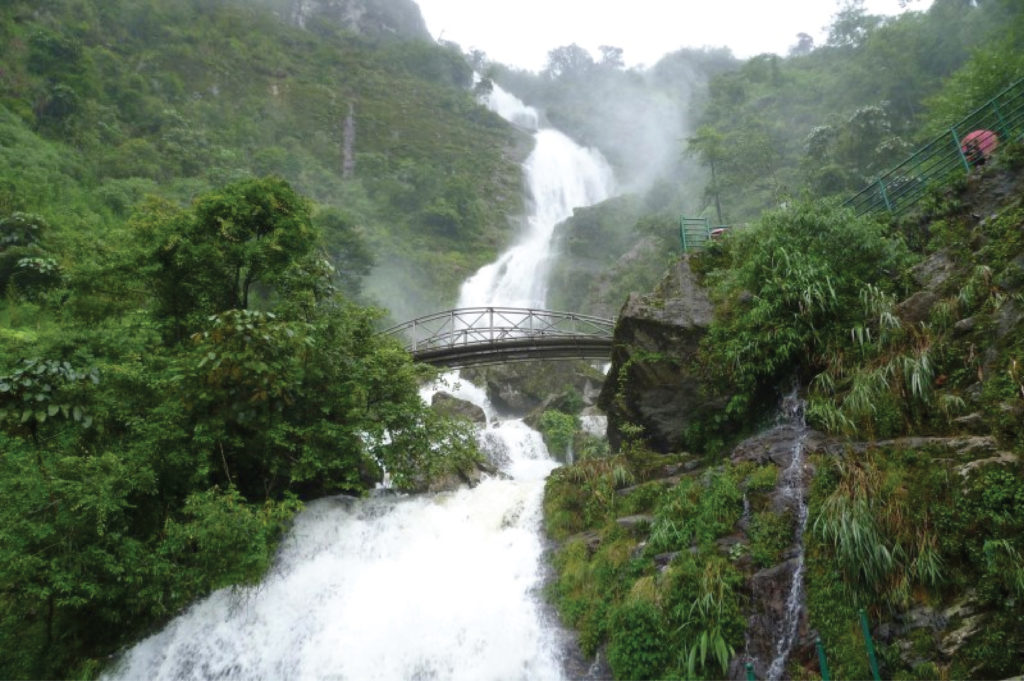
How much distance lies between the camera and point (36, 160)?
2605 cm

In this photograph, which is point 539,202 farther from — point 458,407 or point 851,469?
point 851,469

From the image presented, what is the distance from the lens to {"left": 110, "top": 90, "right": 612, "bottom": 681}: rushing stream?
813 cm

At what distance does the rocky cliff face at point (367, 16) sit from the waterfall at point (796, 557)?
81943 millimetres

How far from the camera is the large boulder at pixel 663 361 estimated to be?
11.4m

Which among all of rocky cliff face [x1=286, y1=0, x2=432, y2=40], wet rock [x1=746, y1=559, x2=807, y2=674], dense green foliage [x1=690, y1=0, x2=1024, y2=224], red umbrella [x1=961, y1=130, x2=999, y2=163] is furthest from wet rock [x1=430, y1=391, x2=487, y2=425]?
rocky cliff face [x1=286, y1=0, x2=432, y2=40]

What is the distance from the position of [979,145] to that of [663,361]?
25.2 ft

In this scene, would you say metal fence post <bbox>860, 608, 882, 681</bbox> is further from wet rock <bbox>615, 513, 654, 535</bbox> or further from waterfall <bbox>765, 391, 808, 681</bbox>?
wet rock <bbox>615, 513, 654, 535</bbox>

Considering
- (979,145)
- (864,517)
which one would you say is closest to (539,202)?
(979,145)

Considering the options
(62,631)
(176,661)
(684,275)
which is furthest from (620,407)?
(62,631)

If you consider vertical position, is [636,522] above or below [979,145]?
below

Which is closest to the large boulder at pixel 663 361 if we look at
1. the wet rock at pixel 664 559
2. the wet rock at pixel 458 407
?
the wet rock at pixel 664 559

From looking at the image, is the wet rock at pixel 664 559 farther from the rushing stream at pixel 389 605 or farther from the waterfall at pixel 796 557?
the rushing stream at pixel 389 605

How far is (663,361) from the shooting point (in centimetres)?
1166

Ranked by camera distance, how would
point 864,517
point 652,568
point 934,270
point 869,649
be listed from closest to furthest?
point 869,649
point 864,517
point 652,568
point 934,270
